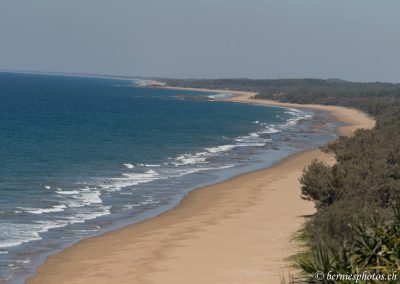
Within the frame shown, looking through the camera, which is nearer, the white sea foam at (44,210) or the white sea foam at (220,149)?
the white sea foam at (44,210)

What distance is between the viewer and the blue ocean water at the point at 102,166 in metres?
22.8

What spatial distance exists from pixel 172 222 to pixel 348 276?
→ 14438 millimetres

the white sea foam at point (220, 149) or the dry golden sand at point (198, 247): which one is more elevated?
the dry golden sand at point (198, 247)

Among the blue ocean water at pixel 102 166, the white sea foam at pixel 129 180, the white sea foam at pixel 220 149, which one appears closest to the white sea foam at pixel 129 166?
the blue ocean water at pixel 102 166

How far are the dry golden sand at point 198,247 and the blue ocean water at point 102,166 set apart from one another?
0.93 metres

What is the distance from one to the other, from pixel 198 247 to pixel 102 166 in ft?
62.6

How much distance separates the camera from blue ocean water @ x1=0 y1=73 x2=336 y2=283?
74.9 ft

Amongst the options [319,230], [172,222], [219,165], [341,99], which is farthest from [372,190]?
[341,99]

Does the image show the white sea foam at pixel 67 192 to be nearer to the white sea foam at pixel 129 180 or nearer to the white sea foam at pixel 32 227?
the white sea foam at pixel 129 180

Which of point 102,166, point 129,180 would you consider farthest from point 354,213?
point 102,166

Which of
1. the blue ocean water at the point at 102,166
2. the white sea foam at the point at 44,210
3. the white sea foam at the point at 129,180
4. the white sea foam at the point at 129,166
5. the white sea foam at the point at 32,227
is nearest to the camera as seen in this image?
the white sea foam at the point at 32,227

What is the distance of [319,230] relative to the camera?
17359 mm

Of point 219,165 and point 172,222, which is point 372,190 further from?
point 219,165

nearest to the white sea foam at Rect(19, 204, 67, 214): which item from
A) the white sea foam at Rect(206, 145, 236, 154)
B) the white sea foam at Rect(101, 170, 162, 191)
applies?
the white sea foam at Rect(101, 170, 162, 191)
